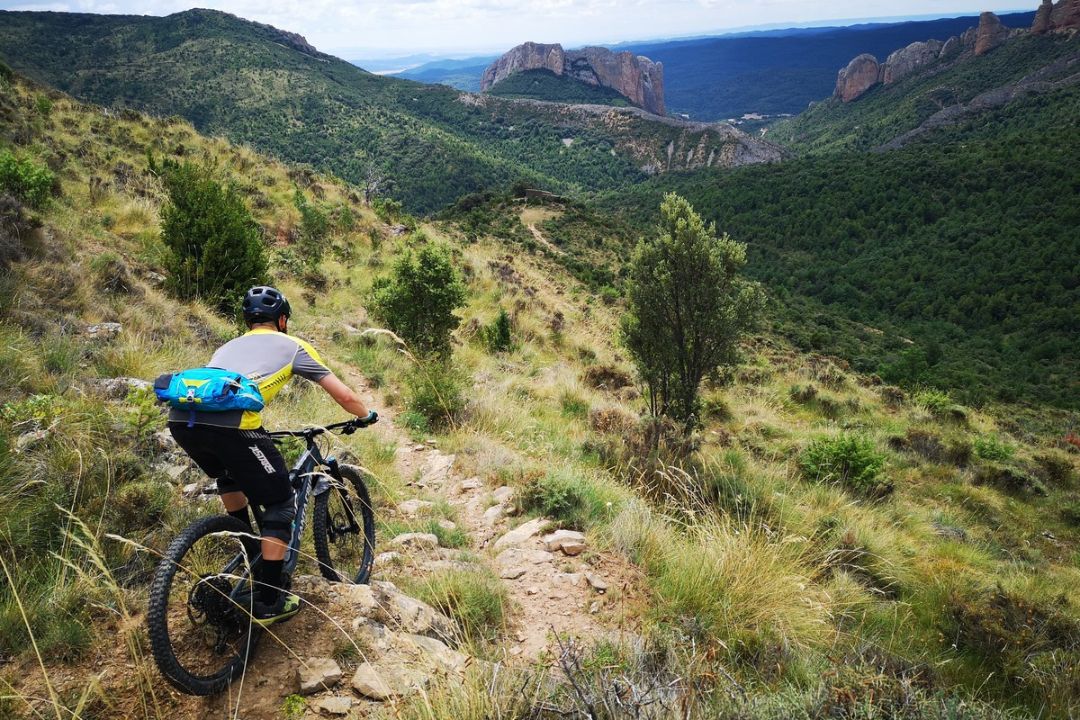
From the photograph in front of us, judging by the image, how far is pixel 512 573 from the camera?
12.9 ft

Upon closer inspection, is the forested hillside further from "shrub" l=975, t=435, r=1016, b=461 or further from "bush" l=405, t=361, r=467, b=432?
"bush" l=405, t=361, r=467, b=432

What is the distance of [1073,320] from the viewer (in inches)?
1619

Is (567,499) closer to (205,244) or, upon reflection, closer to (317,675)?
(317,675)

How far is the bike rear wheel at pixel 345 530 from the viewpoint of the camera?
3262mm

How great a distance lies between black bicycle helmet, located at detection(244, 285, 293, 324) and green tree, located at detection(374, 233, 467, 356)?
20.0ft

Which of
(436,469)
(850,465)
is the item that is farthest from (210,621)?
(850,465)

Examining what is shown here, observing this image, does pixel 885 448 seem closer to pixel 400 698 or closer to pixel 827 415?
pixel 827 415

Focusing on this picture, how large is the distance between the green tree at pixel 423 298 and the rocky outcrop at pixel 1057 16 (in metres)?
167

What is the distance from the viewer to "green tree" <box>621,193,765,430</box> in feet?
25.5

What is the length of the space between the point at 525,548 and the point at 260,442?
92.7 inches

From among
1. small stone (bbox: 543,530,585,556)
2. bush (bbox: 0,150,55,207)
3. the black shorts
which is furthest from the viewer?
bush (bbox: 0,150,55,207)

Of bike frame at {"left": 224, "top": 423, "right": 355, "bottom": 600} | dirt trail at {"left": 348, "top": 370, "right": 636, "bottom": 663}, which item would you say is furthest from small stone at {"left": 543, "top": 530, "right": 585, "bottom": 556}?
bike frame at {"left": 224, "top": 423, "right": 355, "bottom": 600}

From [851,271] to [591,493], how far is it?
6389cm

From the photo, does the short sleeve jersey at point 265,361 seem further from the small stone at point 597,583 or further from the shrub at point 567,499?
the shrub at point 567,499
